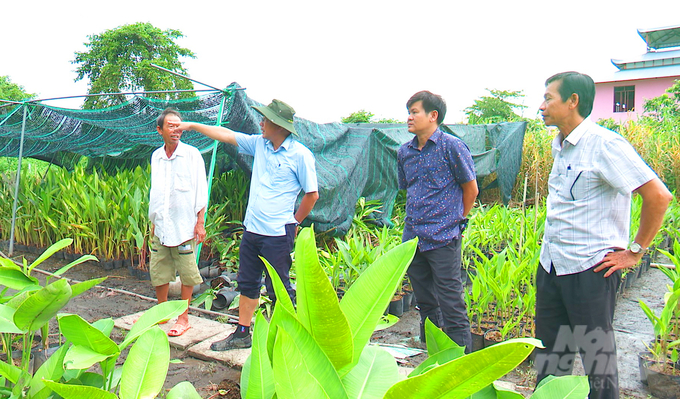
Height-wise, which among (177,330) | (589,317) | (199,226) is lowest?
(177,330)

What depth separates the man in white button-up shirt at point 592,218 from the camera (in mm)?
1840

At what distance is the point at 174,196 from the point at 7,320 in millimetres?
2132

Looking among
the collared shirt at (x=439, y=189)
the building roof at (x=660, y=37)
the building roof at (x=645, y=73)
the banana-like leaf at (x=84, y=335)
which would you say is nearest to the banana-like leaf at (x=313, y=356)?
the banana-like leaf at (x=84, y=335)

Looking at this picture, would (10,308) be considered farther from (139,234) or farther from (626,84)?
(626,84)

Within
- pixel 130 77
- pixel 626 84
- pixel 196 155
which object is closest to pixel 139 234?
pixel 196 155

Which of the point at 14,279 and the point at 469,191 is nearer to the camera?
the point at 14,279

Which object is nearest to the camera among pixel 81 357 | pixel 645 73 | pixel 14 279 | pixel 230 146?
pixel 81 357

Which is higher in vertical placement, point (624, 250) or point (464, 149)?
point (464, 149)

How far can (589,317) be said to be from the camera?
1.92m

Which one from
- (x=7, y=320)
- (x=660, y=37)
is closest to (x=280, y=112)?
(x=7, y=320)

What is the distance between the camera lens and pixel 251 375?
0.75 metres

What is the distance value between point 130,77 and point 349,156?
19.2m

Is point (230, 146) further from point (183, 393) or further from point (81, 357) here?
point (183, 393)

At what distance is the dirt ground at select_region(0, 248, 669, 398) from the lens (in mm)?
2713
